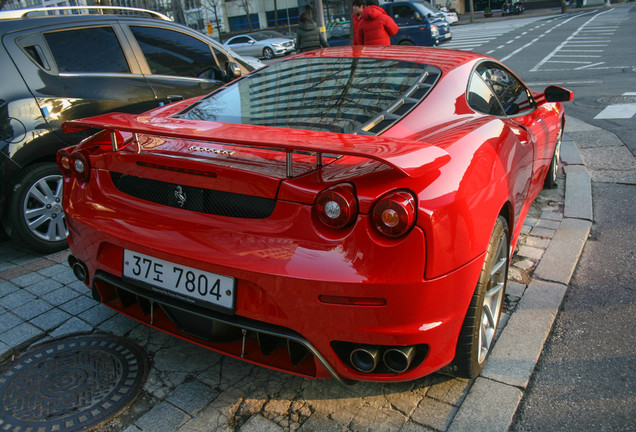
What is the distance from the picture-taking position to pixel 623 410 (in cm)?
221

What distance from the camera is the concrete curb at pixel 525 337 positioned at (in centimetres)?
221

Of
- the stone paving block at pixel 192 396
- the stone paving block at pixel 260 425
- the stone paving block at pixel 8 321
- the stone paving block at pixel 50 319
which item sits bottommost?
the stone paving block at pixel 260 425

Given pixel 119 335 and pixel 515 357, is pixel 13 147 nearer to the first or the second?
pixel 119 335

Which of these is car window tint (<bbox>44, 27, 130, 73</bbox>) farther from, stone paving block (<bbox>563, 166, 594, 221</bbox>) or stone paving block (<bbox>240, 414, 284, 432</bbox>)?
stone paving block (<bbox>563, 166, 594, 221</bbox>)

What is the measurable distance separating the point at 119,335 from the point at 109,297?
1.19 ft

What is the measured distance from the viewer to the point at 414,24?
751 inches

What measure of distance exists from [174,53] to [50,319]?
2.90 m

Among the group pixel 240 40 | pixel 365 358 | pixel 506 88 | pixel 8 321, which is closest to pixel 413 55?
pixel 506 88

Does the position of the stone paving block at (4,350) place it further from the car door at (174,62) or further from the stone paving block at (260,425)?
the car door at (174,62)

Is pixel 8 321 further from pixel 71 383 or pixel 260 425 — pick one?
pixel 260 425

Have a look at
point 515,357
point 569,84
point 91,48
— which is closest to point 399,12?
point 569,84

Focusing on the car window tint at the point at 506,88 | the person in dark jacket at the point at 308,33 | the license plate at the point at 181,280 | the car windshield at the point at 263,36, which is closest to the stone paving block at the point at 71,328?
the license plate at the point at 181,280

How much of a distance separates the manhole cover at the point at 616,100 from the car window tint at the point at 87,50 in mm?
7323

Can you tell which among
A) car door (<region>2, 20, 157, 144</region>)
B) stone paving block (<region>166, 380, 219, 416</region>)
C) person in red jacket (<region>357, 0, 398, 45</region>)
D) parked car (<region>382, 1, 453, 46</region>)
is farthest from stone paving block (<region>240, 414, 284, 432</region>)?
parked car (<region>382, 1, 453, 46</region>)
